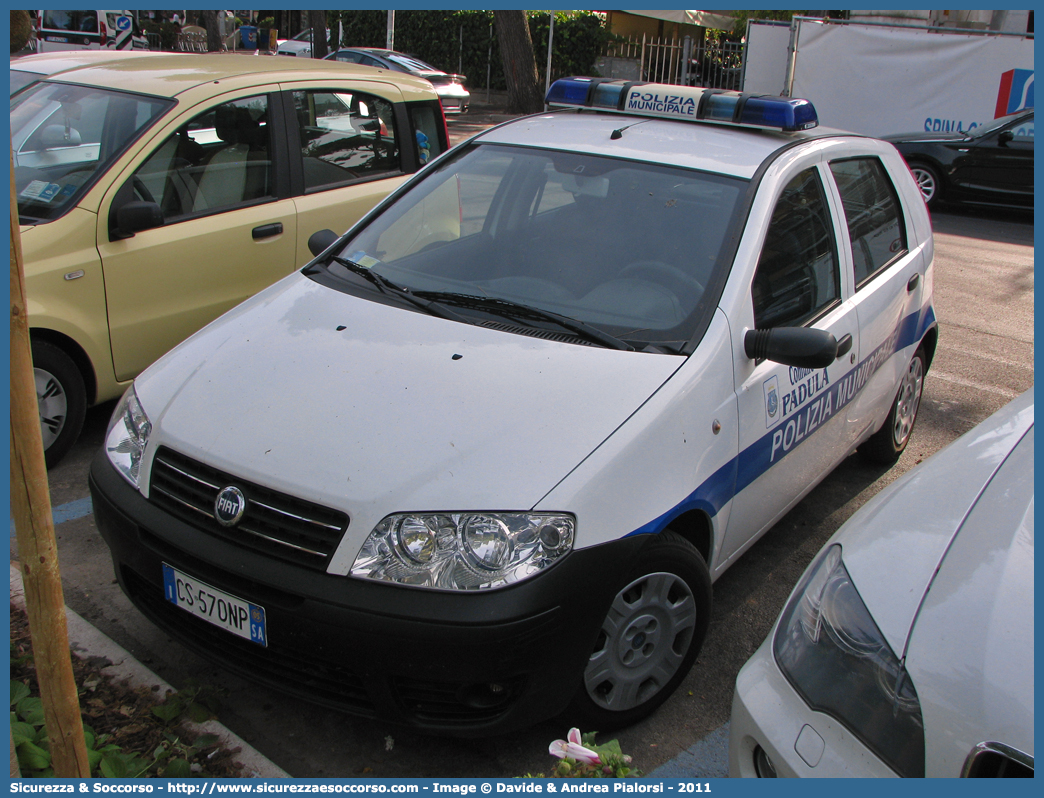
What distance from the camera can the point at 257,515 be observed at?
7.87ft

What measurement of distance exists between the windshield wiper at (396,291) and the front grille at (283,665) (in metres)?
1.21

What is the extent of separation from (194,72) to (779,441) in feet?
11.9

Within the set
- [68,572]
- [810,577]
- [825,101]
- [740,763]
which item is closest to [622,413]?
[810,577]

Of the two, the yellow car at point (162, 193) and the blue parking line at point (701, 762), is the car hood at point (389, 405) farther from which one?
the yellow car at point (162, 193)

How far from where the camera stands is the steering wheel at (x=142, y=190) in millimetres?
4227

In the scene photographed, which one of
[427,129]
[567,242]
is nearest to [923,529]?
[567,242]

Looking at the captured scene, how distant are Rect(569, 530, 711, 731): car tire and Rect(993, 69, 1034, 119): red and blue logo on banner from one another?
15.0 metres

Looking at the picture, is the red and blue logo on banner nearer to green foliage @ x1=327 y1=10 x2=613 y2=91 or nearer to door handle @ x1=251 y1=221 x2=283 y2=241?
green foliage @ x1=327 y1=10 x2=613 y2=91

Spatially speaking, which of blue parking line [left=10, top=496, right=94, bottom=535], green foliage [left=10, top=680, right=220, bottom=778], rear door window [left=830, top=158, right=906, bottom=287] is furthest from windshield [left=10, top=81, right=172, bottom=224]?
rear door window [left=830, top=158, right=906, bottom=287]

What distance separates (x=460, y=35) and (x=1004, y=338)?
941 inches

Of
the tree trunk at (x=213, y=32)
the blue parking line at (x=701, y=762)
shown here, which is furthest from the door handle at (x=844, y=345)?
the tree trunk at (x=213, y=32)

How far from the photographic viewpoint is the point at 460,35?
27.5 meters

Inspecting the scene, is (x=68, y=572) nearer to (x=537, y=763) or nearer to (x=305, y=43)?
(x=537, y=763)

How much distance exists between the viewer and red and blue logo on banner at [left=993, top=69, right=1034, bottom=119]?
1456 cm
